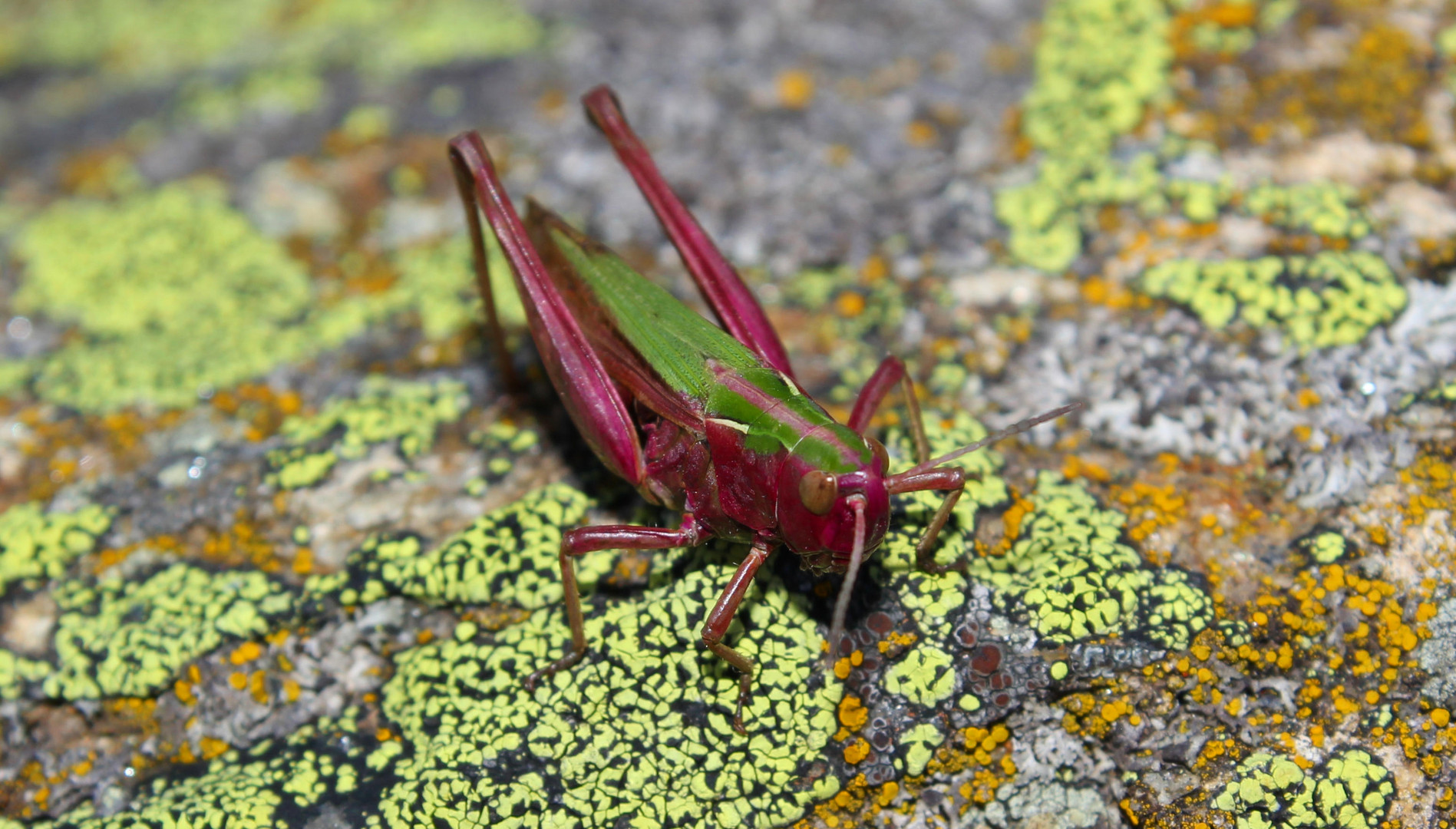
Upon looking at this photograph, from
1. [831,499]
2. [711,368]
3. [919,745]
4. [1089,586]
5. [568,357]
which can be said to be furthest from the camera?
[568,357]

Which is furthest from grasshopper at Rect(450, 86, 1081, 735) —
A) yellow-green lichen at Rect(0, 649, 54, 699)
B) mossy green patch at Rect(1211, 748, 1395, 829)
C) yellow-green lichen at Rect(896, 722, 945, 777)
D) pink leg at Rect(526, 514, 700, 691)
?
yellow-green lichen at Rect(0, 649, 54, 699)

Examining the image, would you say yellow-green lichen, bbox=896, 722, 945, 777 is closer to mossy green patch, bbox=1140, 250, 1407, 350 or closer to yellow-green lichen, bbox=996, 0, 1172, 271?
mossy green patch, bbox=1140, 250, 1407, 350

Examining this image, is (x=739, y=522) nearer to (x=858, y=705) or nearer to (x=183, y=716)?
(x=858, y=705)

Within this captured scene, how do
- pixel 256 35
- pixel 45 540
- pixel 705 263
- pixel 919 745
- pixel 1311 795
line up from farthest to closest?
pixel 256 35, pixel 45 540, pixel 705 263, pixel 919 745, pixel 1311 795

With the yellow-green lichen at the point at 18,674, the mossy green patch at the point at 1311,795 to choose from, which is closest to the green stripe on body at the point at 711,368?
the mossy green patch at the point at 1311,795

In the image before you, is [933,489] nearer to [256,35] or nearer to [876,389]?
[876,389]

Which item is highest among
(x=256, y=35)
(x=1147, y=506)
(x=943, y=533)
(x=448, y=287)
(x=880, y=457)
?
(x=256, y=35)

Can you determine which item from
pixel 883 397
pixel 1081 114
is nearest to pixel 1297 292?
pixel 1081 114

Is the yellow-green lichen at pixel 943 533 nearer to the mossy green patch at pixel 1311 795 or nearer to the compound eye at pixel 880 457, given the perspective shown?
the compound eye at pixel 880 457

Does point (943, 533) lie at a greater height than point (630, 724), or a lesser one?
greater
